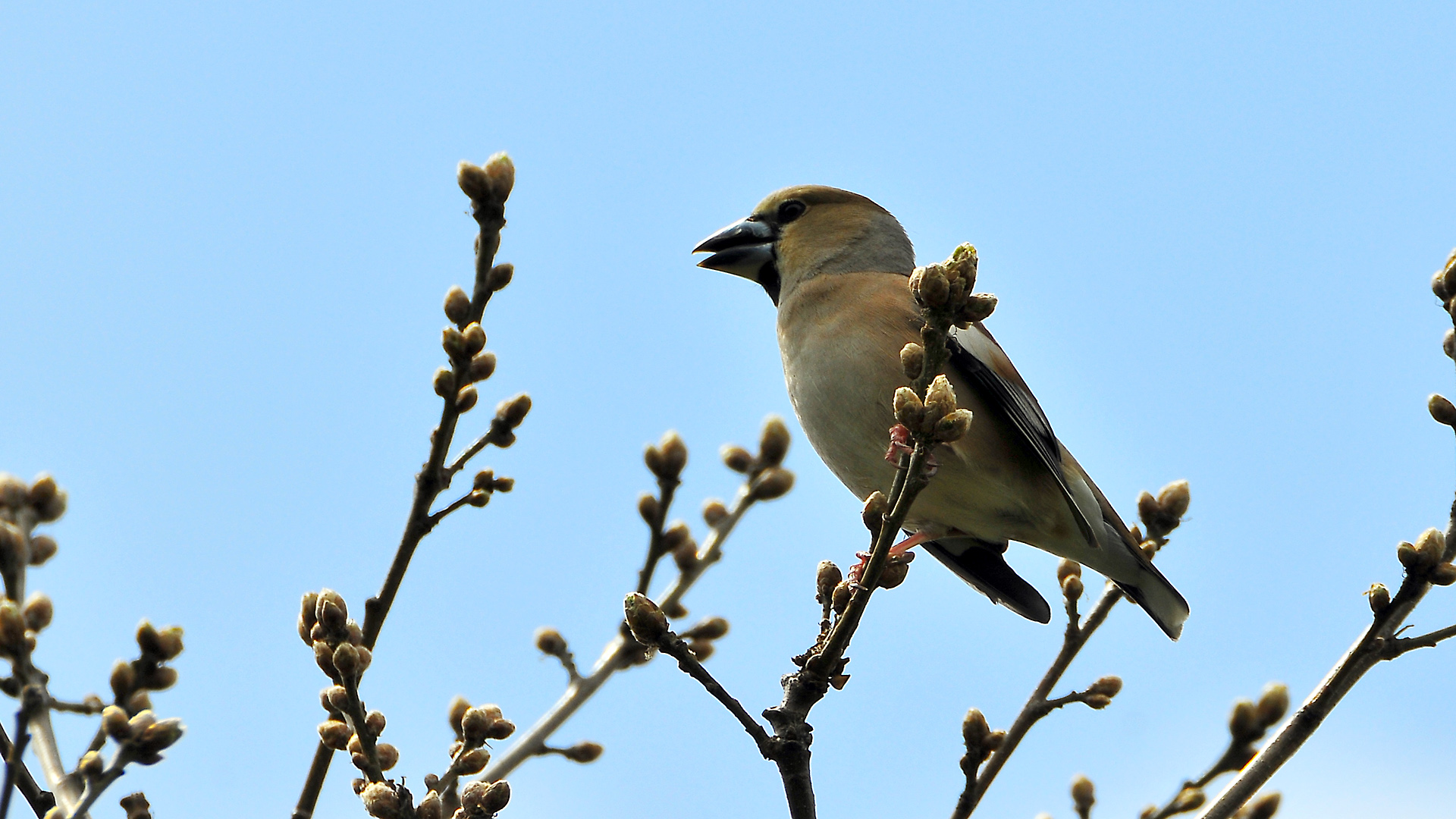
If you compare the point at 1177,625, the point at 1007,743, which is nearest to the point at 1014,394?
the point at 1177,625

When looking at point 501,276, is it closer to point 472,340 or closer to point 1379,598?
point 472,340

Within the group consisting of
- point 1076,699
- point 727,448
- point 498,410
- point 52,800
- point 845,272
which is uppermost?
point 845,272

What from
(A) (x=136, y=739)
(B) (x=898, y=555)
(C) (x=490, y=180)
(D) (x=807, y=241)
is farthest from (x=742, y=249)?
(A) (x=136, y=739)

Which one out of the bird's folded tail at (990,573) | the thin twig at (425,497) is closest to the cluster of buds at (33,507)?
the thin twig at (425,497)

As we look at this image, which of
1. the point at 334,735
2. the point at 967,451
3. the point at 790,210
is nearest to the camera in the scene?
the point at 334,735

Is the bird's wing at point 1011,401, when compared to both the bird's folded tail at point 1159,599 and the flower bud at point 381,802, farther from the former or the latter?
the flower bud at point 381,802

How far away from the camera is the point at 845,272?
18.6 ft

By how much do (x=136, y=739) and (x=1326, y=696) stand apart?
2644mm

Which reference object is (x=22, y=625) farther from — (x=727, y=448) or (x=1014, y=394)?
(x=1014, y=394)

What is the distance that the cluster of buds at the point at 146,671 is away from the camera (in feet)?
7.58

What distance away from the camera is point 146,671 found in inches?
92.1

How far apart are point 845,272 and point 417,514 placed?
3258 mm

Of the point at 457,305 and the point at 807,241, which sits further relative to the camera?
the point at 807,241

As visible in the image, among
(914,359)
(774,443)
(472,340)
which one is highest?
(774,443)
